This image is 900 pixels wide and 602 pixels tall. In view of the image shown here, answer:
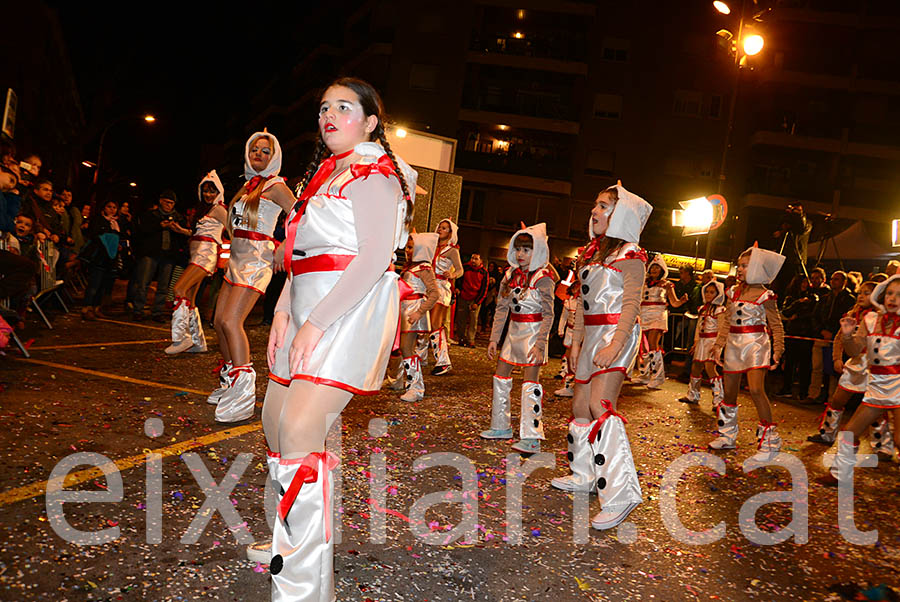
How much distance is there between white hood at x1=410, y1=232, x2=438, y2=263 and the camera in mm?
7863

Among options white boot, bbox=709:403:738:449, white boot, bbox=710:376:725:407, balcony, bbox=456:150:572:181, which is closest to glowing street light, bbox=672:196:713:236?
white boot, bbox=710:376:725:407

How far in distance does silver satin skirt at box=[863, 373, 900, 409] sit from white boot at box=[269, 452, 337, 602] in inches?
237

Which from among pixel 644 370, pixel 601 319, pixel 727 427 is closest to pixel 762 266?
pixel 727 427

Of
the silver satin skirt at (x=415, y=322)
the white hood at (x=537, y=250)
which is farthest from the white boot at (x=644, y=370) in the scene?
the white hood at (x=537, y=250)

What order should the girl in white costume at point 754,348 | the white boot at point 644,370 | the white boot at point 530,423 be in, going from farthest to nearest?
the white boot at point 644,370 → the girl in white costume at point 754,348 → the white boot at point 530,423

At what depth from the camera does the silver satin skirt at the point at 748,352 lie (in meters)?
6.96

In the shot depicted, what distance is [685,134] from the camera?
3631cm

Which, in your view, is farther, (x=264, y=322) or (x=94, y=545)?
(x=264, y=322)

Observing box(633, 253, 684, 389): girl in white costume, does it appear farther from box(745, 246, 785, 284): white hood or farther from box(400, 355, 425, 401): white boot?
box(400, 355, 425, 401): white boot

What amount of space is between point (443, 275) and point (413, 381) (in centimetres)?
226

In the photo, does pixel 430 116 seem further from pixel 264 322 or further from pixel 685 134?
pixel 264 322

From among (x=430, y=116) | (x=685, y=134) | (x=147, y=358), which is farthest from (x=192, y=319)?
(x=685, y=134)

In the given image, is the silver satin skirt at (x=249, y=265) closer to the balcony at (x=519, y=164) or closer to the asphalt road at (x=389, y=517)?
the asphalt road at (x=389, y=517)

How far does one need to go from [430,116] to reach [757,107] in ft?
61.4
